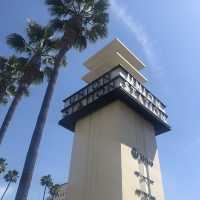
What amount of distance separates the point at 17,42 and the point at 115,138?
10.6m

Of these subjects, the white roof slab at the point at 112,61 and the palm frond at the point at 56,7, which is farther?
the white roof slab at the point at 112,61

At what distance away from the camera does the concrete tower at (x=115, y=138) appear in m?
19.5

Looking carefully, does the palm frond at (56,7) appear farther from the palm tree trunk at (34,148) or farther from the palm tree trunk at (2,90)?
the palm tree trunk at (2,90)

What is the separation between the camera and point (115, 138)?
20953mm

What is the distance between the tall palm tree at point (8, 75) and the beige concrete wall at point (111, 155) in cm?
705

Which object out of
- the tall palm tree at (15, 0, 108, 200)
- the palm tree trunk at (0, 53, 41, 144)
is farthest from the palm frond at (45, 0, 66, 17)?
the palm tree trunk at (0, 53, 41, 144)

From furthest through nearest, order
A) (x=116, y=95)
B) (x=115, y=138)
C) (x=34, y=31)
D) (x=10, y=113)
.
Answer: (x=116, y=95) < (x=34, y=31) < (x=115, y=138) < (x=10, y=113)

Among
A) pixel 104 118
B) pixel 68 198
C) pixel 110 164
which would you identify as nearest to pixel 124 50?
pixel 104 118

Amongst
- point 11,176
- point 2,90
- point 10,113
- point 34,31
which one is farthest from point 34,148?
point 11,176

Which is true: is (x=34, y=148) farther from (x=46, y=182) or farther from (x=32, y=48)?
(x=46, y=182)

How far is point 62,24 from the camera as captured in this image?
19.5 metres

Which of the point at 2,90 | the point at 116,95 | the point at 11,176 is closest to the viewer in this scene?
the point at 2,90

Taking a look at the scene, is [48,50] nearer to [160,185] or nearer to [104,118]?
[104,118]

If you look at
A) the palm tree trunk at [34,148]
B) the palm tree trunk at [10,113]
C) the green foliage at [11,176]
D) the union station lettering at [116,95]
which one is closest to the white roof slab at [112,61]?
the union station lettering at [116,95]
